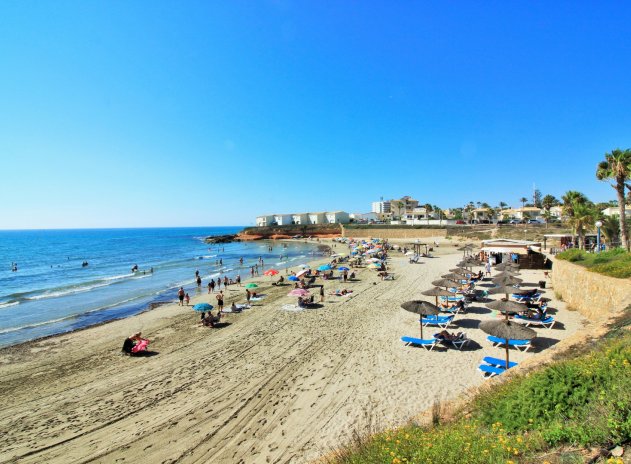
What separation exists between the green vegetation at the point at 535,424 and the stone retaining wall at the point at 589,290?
560 cm

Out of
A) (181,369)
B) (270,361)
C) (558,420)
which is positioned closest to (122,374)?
(181,369)

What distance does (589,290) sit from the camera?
547 inches

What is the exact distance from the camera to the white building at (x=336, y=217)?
130m

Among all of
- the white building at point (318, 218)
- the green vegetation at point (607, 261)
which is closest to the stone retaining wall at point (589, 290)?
the green vegetation at point (607, 261)

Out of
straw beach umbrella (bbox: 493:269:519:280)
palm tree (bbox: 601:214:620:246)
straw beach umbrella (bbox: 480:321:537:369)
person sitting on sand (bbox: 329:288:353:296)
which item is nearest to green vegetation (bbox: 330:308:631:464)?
straw beach umbrella (bbox: 480:321:537:369)

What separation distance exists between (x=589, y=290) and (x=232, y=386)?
586 inches

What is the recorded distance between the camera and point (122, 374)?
1191cm

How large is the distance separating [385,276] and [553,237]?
33.6 metres

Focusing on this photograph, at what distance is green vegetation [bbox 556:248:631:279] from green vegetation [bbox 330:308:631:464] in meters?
8.51

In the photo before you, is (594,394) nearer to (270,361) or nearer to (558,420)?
(558,420)

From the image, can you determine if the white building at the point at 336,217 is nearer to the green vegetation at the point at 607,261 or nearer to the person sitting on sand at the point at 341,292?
the person sitting on sand at the point at 341,292

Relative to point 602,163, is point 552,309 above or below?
below

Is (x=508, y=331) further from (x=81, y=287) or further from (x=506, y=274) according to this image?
(x=81, y=287)

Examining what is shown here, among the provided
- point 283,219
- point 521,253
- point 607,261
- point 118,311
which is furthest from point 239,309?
point 283,219
